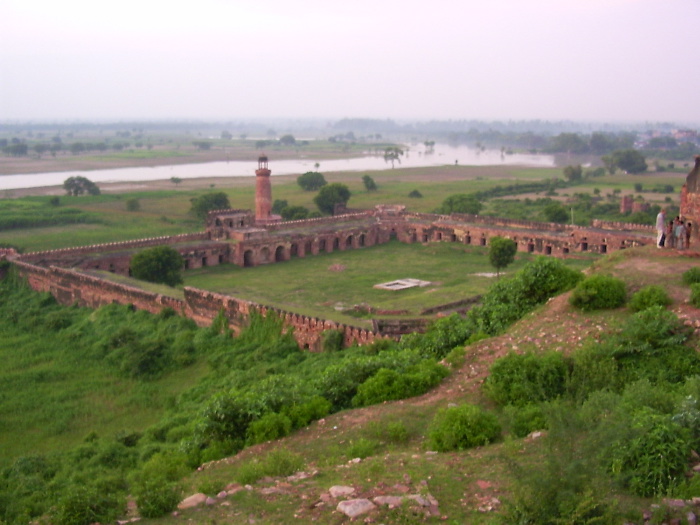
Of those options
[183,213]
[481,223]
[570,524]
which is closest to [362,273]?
[481,223]

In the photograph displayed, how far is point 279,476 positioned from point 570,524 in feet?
11.4

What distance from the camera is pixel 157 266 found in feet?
92.8

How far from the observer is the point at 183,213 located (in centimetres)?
5122

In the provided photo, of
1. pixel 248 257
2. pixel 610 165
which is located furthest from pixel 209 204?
pixel 610 165

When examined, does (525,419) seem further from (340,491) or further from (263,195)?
(263,195)

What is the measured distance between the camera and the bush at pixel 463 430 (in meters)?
9.02

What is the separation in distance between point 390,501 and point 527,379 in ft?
11.2

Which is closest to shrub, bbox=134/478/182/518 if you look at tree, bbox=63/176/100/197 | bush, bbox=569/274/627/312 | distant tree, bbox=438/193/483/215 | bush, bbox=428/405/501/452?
bush, bbox=428/405/501/452

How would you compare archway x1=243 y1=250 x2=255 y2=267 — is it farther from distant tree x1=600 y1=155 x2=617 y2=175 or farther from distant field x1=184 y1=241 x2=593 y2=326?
distant tree x1=600 y1=155 x2=617 y2=175

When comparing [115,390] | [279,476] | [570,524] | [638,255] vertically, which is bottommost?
[115,390]

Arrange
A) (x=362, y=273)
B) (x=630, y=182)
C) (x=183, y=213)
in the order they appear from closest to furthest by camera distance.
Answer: (x=362, y=273), (x=183, y=213), (x=630, y=182)

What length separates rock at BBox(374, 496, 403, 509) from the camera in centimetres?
732

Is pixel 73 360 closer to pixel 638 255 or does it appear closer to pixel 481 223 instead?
pixel 638 255

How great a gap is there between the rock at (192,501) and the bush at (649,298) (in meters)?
6.89
